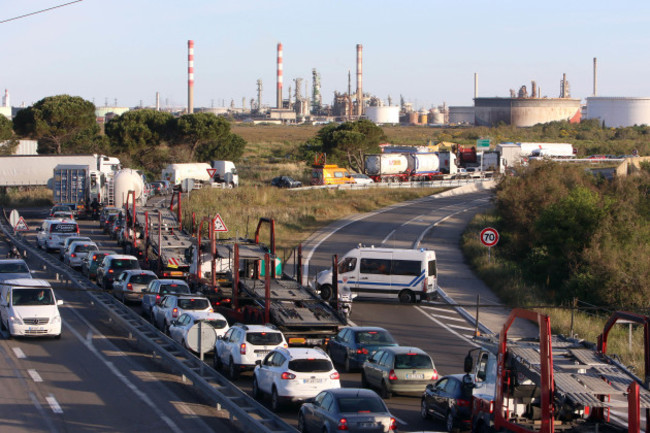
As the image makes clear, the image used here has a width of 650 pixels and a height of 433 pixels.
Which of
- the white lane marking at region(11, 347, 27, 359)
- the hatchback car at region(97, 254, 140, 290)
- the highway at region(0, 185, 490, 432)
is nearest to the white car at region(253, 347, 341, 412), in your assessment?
the highway at region(0, 185, 490, 432)

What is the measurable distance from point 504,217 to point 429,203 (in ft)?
59.4

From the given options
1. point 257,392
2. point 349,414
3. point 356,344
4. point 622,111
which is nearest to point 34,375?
point 257,392

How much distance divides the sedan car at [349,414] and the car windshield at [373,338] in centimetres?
629

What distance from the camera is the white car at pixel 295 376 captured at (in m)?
16.9

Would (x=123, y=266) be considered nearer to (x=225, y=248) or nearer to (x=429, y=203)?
(x=225, y=248)

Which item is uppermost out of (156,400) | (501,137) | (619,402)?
(501,137)

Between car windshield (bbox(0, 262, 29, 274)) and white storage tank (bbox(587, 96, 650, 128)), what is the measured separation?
182606 mm

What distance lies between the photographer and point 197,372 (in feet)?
62.3

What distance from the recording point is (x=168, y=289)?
26.5m

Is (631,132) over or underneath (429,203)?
over

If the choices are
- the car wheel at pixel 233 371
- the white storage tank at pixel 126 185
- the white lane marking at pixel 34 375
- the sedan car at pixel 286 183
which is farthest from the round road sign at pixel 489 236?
the sedan car at pixel 286 183

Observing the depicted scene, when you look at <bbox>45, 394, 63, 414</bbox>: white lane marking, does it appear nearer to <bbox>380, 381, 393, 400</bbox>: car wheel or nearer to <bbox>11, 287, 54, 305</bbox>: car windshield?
<bbox>11, 287, 54, 305</bbox>: car windshield

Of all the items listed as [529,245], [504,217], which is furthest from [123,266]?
[504,217]

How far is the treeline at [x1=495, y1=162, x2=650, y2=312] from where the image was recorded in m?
31.7
